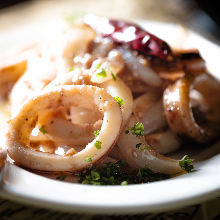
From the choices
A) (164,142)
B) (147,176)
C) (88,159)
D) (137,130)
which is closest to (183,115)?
(164,142)

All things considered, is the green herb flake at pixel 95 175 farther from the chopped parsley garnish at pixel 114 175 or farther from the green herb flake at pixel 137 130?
the green herb flake at pixel 137 130

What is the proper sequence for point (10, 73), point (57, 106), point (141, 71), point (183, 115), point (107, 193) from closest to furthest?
1. point (107, 193)
2. point (57, 106)
3. point (183, 115)
4. point (141, 71)
5. point (10, 73)

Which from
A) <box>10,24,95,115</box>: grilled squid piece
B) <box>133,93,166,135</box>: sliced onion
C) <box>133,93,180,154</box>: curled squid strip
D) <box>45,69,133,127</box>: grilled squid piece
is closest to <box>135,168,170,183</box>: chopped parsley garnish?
<box>45,69,133,127</box>: grilled squid piece

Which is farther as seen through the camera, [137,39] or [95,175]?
[137,39]

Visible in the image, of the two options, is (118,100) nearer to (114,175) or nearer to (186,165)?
(114,175)

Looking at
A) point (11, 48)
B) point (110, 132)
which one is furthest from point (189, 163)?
point (11, 48)
